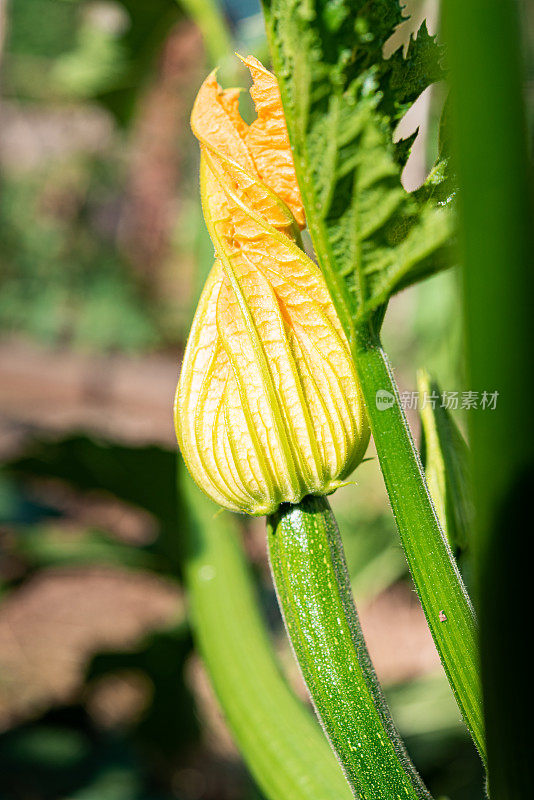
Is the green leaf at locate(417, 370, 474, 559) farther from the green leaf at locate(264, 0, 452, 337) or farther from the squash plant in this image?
the green leaf at locate(264, 0, 452, 337)

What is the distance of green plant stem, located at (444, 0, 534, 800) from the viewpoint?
194 mm

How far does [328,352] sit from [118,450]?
2.78ft

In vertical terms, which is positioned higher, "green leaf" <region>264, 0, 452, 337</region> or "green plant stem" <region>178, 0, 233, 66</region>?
"green plant stem" <region>178, 0, 233, 66</region>

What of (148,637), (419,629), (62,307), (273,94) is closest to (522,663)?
(273,94)

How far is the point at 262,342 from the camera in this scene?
0.39 meters

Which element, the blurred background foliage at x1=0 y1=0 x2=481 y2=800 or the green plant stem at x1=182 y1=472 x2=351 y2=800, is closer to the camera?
the green plant stem at x1=182 y1=472 x2=351 y2=800

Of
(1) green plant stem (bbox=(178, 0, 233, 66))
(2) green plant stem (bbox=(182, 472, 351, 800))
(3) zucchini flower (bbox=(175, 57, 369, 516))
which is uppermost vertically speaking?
(1) green plant stem (bbox=(178, 0, 233, 66))

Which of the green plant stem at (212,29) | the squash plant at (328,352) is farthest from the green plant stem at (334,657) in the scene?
the green plant stem at (212,29)

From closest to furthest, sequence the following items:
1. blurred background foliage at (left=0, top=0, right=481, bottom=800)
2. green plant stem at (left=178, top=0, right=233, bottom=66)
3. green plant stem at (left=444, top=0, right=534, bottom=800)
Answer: green plant stem at (left=444, top=0, right=534, bottom=800), green plant stem at (left=178, top=0, right=233, bottom=66), blurred background foliage at (left=0, top=0, right=481, bottom=800)

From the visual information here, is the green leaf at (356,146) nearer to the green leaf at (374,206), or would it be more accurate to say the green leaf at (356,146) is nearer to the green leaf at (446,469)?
the green leaf at (374,206)

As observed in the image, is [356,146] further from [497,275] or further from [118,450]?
[118,450]

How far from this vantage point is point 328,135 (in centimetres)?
31

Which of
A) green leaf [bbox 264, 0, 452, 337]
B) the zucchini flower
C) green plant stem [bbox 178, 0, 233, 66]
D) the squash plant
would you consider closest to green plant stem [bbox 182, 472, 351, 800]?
the squash plant

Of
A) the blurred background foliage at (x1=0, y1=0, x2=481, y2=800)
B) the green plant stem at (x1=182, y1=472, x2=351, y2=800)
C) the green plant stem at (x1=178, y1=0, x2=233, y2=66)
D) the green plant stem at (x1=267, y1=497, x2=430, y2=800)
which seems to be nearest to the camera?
the green plant stem at (x1=267, y1=497, x2=430, y2=800)
